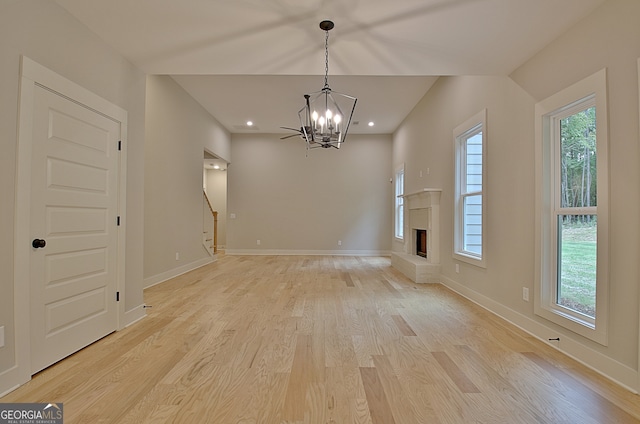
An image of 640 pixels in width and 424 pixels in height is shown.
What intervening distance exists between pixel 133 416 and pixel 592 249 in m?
3.09

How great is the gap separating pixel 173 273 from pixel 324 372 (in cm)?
423

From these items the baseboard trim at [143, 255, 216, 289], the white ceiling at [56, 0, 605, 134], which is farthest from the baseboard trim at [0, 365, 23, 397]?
the baseboard trim at [143, 255, 216, 289]

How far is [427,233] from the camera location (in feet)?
18.6

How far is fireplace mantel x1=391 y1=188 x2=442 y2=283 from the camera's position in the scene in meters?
5.29

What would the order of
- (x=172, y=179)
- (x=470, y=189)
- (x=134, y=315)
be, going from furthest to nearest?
(x=172, y=179), (x=470, y=189), (x=134, y=315)

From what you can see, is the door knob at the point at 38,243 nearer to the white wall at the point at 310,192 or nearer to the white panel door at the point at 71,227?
the white panel door at the point at 71,227

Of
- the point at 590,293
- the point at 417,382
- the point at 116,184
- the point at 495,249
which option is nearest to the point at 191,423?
the point at 417,382

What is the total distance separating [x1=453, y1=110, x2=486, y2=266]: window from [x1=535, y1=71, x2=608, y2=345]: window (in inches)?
42.5

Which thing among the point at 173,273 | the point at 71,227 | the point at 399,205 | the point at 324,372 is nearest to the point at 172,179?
the point at 173,273

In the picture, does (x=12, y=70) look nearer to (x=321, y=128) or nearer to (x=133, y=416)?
(x=133, y=416)

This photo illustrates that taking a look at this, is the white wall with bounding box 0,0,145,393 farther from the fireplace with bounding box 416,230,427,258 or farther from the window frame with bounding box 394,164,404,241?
the window frame with bounding box 394,164,404,241

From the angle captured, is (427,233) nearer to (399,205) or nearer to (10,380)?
(399,205)

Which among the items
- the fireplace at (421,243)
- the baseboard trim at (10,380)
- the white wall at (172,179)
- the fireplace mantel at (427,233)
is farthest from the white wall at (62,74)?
the fireplace at (421,243)

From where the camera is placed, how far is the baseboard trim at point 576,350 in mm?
2012
